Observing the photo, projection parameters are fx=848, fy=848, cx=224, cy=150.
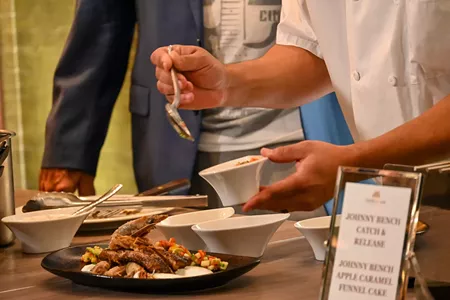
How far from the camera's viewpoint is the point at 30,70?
190 inches

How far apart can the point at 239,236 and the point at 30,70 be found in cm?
357

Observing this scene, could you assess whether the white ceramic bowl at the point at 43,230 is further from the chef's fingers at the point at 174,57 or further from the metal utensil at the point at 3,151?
the chef's fingers at the point at 174,57

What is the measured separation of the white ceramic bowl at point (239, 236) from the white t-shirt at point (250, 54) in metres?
1.61

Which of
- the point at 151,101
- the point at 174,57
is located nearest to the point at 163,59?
the point at 174,57

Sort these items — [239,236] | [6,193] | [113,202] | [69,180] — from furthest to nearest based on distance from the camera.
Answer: [69,180] → [113,202] → [6,193] → [239,236]

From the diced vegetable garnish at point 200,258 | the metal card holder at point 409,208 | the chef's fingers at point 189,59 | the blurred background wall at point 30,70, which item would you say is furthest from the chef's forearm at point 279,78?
the blurred background wall at point 30,70

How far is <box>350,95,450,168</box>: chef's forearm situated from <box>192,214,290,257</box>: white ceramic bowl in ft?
0.68

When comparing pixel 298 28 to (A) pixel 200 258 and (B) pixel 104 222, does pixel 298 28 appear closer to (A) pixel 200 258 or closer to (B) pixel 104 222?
(B) pixel 104 222

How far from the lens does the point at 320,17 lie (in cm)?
211

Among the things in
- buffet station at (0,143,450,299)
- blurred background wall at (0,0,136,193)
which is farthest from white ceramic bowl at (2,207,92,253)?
blurred background wall at (0,0,136,193)

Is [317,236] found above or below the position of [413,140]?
below

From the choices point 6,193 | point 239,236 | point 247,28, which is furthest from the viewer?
point 247,28

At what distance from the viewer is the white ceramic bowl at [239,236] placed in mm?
1490

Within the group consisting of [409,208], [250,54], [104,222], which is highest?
[250,54]
